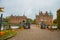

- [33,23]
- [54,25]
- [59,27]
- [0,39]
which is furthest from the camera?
[33,23]

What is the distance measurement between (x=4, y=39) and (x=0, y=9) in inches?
86.2

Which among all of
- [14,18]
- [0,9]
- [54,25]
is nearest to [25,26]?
[54,25]

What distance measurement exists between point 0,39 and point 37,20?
20251mm

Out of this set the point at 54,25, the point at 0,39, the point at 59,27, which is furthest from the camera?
the point at 54,25

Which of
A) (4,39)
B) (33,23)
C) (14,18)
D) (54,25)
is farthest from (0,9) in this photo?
(33,23)

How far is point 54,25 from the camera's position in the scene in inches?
789

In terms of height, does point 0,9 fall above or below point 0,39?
above

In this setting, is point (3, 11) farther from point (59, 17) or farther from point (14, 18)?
point (14, 18)

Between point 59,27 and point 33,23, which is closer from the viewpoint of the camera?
point 59,27

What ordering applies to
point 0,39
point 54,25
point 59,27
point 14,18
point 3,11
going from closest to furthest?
point 0,39, point 3,11, point 59,27, point 54,25, point 14,18

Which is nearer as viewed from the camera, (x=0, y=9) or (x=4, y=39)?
(x=4, y=39)

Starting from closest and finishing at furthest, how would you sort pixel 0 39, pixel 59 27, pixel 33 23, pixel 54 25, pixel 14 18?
pixel 0 39 < pixel 59 27 < pixel 54 25 < pixel 14 18 < pixel 33 23

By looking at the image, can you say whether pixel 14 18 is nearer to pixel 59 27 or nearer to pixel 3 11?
pixel 59 27

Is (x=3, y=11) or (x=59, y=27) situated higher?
(x=3, y=11)
